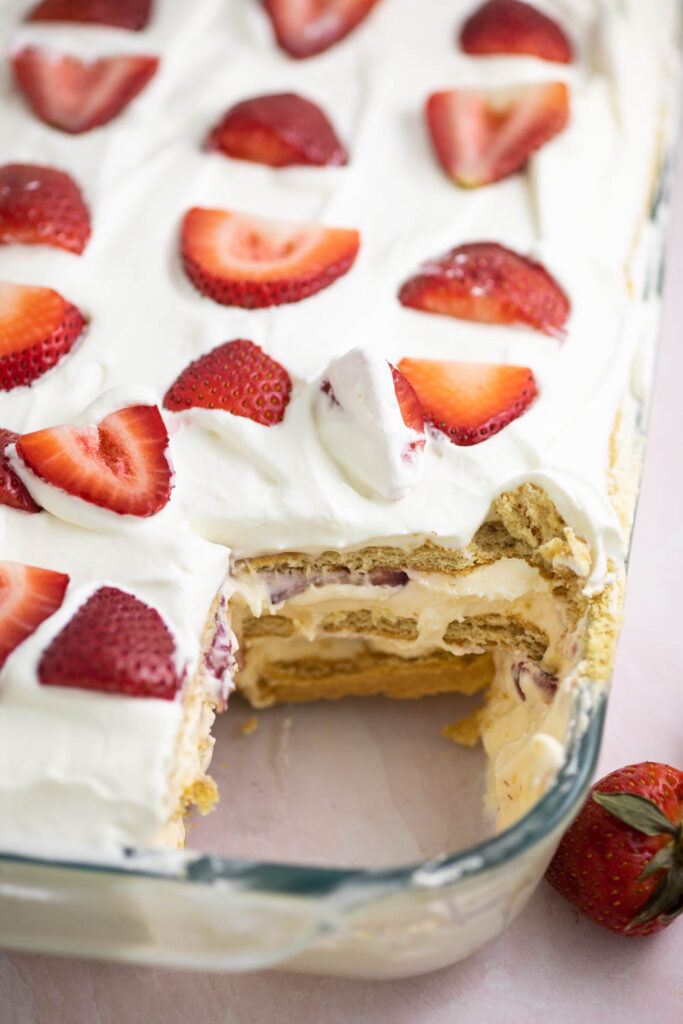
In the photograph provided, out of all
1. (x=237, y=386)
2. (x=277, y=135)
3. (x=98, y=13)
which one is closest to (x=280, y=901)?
(x=237, y=386)

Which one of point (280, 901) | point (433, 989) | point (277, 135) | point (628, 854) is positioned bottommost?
point (433, 989)

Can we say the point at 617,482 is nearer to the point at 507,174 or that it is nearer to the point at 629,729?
the point at 629,729

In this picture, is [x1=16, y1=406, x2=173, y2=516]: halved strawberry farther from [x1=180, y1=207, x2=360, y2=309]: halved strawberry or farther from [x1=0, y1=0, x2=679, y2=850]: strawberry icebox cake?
[x1=180, y1=207, x2=360, y2=309]: halved strawberry

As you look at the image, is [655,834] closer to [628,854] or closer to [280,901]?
[628,854]

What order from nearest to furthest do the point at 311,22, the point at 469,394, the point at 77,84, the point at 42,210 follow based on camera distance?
the point at 469,394
the point at 42,210
the point at 77,84
the point at 311,22

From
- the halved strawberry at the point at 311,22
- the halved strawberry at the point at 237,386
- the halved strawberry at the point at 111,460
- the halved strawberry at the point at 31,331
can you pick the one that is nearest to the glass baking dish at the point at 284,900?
the halved strawberry at the point at 111,460

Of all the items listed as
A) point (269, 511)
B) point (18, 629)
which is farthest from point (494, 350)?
point (18, 629)

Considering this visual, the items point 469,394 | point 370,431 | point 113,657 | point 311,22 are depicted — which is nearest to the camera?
point 113,657
